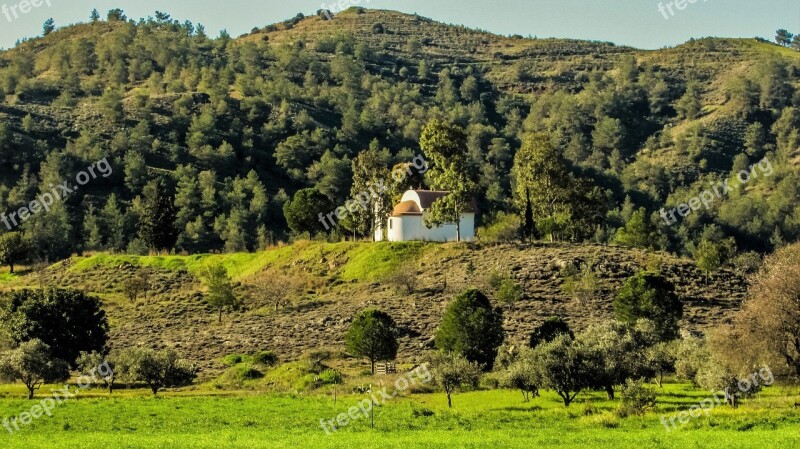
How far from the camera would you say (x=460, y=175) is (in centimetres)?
8519

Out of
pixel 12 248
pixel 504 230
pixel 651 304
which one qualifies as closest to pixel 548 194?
pixel 504 230

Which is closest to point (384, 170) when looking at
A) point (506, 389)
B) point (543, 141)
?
point (543, 141)

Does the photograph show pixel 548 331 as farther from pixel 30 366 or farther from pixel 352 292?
pixel 30 366

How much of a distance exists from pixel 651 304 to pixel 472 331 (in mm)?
13419

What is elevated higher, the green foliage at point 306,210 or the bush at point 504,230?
the green foliage at point 306,210

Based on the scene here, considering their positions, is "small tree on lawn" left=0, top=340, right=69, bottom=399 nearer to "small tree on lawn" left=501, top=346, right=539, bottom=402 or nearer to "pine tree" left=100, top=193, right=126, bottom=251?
"small tree on lawn" left=501, top=346, right=539, bottom=402

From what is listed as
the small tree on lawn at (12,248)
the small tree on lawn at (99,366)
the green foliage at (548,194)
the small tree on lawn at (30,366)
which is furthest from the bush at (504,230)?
the small tree on lawn at (12,248)

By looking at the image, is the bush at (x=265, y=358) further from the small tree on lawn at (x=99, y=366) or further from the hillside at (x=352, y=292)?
the small tree on lawn at (x=99, y=366)

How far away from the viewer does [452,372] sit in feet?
167

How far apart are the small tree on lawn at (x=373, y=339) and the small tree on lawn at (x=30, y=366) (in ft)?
61.2

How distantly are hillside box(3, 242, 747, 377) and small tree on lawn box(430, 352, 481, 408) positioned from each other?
12478 millimetres

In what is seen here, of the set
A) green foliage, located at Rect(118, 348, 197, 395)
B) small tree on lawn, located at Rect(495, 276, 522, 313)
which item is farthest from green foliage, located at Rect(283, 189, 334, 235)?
green foliage, located at Rect(118, 348, 197, 395)

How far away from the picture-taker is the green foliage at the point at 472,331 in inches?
2365

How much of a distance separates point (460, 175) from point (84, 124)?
107 metres
